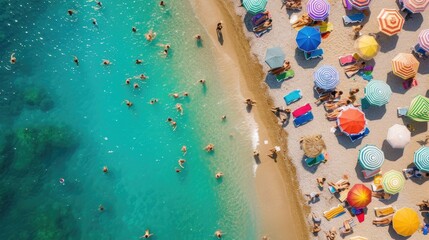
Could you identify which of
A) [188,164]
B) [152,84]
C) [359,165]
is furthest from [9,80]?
[359,165]

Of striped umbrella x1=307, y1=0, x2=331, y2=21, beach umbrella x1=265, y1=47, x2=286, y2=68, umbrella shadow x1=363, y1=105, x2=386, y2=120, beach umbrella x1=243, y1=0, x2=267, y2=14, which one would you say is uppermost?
beach umbrella x1=243, y1=0, x2=267, y2=14

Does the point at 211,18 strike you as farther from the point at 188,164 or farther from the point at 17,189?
the point at 17,189

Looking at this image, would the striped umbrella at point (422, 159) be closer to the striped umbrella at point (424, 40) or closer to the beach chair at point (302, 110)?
the striped umbrella at point (424, 40)

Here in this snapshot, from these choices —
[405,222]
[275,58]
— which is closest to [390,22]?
[275,58]

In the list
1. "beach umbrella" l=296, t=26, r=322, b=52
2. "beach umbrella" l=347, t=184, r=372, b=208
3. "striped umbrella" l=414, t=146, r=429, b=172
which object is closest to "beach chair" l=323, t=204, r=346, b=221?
"beach umbrella" l=347, t=184, r=372, b=208

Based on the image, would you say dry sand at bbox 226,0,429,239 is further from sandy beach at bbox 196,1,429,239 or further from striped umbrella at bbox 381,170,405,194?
striped umbrella at bbox 381,170,405,194
